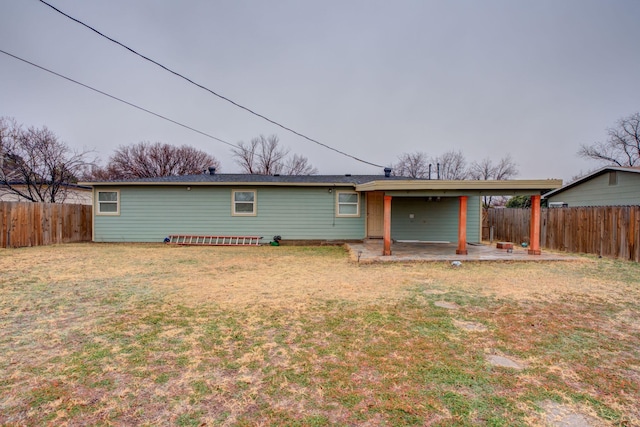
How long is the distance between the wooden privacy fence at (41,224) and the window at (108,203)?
1189mm

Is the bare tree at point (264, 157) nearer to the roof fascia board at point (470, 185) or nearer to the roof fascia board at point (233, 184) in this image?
the roof fascia board at point (233, 184)

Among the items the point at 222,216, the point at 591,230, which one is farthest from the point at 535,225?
the point at 222,216

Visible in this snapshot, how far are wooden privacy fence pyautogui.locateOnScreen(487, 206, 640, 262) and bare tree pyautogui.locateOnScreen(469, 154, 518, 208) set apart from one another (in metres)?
19.3

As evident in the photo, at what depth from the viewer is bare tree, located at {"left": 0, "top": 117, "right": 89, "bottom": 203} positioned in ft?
48.9

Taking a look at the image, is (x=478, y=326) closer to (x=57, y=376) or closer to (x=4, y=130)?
(x=57, y=376)

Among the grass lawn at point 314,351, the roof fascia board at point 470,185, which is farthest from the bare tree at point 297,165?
the grass lawn at point 314,351

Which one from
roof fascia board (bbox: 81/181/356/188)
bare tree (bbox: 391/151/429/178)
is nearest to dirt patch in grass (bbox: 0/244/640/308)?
roof fascia board (bbox: 81/181/356/188)

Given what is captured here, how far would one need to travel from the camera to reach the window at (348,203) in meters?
12.0

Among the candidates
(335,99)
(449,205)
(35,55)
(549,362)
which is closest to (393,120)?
(335,99)

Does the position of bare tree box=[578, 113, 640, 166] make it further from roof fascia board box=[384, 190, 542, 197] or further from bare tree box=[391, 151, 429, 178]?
roof fascia board box=[384, 190, 542, 197]

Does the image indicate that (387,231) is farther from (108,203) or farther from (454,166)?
(454,166)

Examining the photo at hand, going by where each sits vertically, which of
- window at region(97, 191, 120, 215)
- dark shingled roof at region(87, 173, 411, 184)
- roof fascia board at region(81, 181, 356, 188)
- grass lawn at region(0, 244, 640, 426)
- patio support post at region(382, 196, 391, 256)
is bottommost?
grass lawn at region(0, 244, 640, 426)

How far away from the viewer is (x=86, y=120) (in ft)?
64.9

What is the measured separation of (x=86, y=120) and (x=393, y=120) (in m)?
19.9
